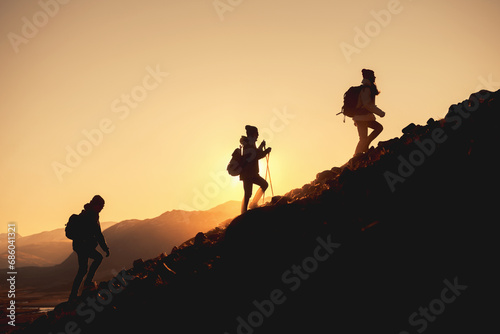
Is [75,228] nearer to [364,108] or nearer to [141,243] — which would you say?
[364,108]

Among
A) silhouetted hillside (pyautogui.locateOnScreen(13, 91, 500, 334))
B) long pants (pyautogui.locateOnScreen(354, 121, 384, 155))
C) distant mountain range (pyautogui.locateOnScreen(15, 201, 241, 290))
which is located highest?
distant mountain range (pyautogui.locateOnScreen(15, 201, 241, 290))

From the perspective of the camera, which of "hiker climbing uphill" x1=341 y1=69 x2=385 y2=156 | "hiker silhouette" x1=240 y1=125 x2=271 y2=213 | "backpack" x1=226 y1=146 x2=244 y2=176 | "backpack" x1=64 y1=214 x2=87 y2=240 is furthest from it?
"hiker climbing uphill" x1=341 y1=69 x2=385 y2=156

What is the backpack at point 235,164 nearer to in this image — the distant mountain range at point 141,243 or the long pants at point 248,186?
the long pants at point 248,186

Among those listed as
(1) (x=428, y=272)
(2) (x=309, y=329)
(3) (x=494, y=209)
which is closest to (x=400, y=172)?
(3) (x=494, y=209)

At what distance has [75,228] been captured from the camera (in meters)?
10.1

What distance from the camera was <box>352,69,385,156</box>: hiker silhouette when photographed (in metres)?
10.6

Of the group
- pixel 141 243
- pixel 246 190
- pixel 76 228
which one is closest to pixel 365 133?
pixel 246 190

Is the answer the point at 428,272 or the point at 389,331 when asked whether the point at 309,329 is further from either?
the point at 428,272

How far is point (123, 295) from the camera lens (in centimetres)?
864

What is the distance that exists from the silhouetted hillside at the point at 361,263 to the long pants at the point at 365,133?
216 centimetres

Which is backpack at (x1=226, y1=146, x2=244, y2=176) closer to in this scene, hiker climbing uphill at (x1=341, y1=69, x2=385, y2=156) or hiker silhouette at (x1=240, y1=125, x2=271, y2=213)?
hiker silhouette at (x1=240, y1=125, x2=271, y2=213)

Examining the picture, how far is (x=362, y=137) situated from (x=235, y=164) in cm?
415

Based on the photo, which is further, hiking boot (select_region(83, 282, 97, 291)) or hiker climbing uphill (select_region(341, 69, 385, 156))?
hiking boot (select_region(83, 282, 97, 291))

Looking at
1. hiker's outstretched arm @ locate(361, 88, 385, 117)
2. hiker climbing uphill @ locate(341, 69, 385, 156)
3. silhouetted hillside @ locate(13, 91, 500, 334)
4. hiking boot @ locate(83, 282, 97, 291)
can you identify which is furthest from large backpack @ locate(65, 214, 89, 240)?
hiker's outstretched arm @ locate(361, 88, 385, 117)
